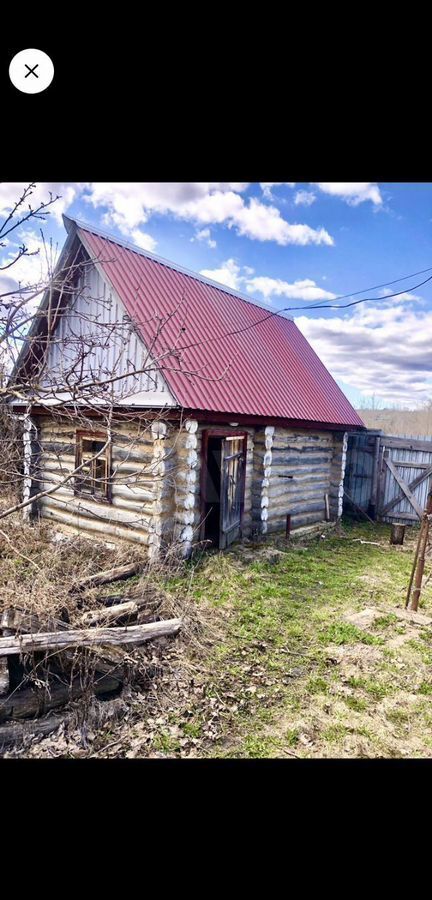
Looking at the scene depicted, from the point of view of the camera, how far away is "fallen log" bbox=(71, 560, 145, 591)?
5.20m

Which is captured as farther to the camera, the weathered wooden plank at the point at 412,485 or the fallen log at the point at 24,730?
the weathered wooden plank at the point at 412,485

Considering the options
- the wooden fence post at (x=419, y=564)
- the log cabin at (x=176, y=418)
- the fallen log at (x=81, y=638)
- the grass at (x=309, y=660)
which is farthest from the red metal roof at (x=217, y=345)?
the wooden fence post at (x=419, y=564)

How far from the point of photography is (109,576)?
5.96m

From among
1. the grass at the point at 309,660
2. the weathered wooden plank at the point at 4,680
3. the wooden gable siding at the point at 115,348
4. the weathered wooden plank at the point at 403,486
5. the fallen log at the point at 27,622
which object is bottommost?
the grass at the point at 309,660

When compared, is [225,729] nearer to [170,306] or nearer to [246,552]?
[246,552]

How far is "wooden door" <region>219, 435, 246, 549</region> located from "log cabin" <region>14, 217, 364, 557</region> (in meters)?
0.02

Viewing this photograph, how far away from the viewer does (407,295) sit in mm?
6512

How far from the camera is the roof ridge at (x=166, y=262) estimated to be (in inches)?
Result: 298

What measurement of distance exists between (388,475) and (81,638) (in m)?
10.5

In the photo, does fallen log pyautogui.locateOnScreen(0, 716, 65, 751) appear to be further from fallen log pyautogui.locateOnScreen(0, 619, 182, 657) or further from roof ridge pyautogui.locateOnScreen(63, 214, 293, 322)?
roof ridge pyautogui.locateOnScreen(63, 214, 293, 322)

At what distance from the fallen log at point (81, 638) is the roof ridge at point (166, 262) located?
6.72 metres

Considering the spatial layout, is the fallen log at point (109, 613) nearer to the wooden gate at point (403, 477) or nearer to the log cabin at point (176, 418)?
the log cabin at point (176, 418)
